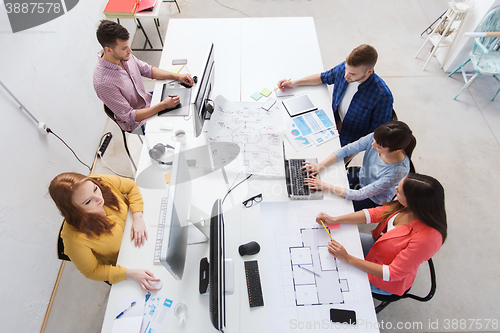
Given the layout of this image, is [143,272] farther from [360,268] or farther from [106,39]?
[106,39]

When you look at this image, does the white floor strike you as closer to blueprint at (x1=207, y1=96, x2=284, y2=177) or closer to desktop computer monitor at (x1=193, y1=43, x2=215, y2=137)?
blueprint at (x1=207, y1=96, x2=284, y2=177)

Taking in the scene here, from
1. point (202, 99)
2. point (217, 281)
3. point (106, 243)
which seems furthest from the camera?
point (202, 99)

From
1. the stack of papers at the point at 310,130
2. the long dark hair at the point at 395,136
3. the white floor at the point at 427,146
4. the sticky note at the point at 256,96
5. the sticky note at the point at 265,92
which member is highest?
the long dark hair at the point at 395,136

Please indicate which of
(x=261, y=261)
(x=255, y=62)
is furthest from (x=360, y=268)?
(x=255, y=62)

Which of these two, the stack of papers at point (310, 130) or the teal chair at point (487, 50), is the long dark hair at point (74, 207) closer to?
the stack of papers at point (310, 130)

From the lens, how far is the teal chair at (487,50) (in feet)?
10.2

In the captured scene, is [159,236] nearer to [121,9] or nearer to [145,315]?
[145,315]

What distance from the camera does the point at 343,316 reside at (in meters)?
1.49

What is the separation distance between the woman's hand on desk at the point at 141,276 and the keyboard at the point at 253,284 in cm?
52

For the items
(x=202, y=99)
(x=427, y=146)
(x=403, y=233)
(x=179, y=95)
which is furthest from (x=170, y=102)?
(x=427, y=146)

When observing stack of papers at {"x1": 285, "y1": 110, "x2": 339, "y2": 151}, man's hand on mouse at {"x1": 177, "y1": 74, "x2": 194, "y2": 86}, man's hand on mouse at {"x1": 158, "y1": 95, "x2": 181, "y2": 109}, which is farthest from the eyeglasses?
man's hand on mouse at {"x1": 177, "y1": 74, "x2": 194, "y2": 86}

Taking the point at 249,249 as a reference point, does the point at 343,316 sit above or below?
below

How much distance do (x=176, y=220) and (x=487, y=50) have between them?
3.97m

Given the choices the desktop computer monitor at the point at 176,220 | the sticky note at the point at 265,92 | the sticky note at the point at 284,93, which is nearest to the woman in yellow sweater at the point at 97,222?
the desktop computer monitor at the point at 176,220
